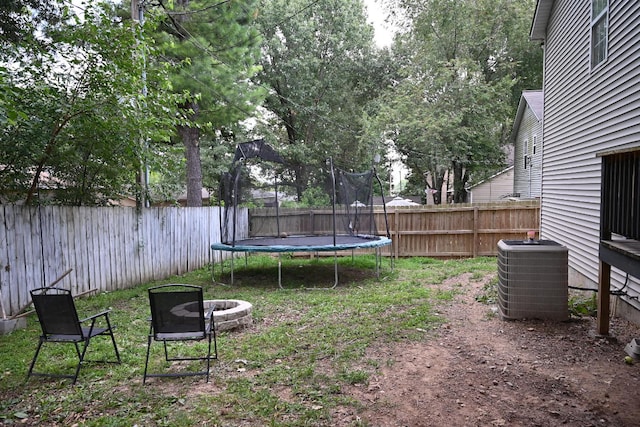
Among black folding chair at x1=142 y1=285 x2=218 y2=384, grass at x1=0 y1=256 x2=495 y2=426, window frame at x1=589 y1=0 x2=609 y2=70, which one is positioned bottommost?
grass at x1=0 y1=256 x2=495 y2=426

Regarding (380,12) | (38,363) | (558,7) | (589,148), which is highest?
(380,12)

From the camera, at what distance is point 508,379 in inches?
129

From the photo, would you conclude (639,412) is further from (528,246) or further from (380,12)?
(380,12)

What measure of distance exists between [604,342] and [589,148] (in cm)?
289

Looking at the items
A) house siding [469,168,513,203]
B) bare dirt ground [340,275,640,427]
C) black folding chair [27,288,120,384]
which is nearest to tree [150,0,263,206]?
black folding chair [27,288,120,384]

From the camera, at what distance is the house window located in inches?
205

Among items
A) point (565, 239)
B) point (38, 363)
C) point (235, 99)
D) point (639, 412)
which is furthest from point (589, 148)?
point (235, 99)

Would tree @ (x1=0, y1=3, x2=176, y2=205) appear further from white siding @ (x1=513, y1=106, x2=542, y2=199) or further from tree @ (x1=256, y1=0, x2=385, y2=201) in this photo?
white siding @ (x1=513, y1=106, x2=542, y2=199)

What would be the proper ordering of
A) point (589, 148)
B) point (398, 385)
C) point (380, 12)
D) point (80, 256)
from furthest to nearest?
point (380, 12) < point (80, 256) < point (589, 148) < point (398, 385)

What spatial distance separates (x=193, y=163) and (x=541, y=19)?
851 centimetres

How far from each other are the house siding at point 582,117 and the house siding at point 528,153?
6.63 metres

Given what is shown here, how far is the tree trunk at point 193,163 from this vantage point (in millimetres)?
10789

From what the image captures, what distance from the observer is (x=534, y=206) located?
10.5 meters

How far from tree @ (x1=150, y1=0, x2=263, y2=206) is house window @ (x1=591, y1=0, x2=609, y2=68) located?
275 inches
